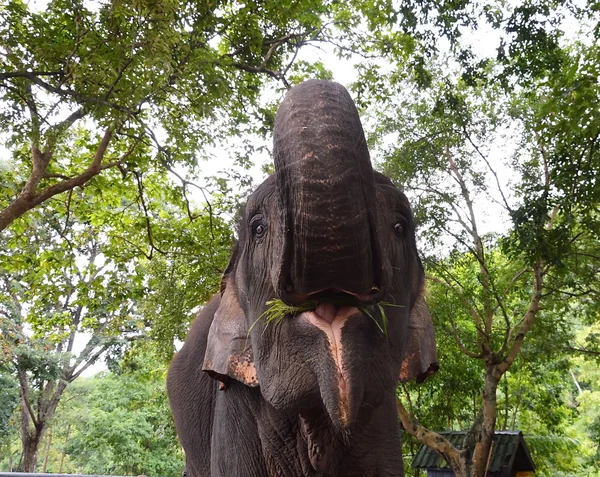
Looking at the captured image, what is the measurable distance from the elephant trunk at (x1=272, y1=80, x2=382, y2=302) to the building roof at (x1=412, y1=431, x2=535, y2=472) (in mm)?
8716

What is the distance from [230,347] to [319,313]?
633 millimetres

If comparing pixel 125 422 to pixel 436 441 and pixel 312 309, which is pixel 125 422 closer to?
pixel 436 441

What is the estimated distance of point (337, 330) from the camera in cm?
129

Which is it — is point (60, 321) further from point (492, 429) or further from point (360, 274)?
point (360, 274)

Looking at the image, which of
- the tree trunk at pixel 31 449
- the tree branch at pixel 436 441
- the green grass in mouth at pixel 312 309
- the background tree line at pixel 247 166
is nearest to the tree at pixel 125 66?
the background tree line at pixel 247 166

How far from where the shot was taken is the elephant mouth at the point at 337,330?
1.22m

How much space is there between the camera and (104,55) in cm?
485

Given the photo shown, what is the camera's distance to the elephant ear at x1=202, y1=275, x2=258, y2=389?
177 centimetres

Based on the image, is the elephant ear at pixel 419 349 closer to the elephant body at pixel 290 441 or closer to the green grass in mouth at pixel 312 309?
the elephant body at pixel 290 441

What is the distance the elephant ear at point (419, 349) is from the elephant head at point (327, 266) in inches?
7.3

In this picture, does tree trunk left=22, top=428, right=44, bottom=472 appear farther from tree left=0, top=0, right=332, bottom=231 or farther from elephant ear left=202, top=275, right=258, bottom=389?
elephant ear left=202, top=275, right=258, bottom=389

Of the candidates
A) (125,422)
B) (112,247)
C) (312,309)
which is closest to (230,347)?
(312,309)

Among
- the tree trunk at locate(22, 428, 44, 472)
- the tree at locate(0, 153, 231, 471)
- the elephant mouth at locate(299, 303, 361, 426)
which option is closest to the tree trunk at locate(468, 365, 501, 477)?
the tree at locate(0, 153, 231, 471)

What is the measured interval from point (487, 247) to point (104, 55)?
721 centimetres
